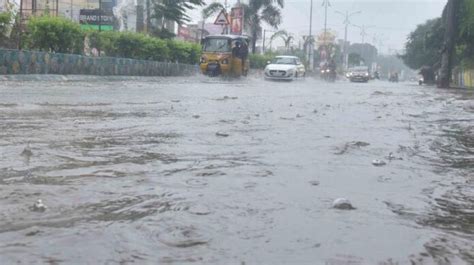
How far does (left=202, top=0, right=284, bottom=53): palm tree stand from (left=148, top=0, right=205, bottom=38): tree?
35.3 feet

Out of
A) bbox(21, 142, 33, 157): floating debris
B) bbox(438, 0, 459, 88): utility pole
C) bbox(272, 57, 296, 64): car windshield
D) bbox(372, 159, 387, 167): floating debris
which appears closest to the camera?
bbox(21, 142, 33, 157): floating debris

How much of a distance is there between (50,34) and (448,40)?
1653 centimetres

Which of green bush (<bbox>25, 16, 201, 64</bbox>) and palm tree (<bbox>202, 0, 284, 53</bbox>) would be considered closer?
green bush (<bbox>25, 16, 201, 64</bbox>)

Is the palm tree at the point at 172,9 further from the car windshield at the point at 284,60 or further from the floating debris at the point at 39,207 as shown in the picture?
the floating debris at the point at 39,207

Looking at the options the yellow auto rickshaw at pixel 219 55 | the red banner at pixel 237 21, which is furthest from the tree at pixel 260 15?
the yellow auto rickshaw at pixel 219 55

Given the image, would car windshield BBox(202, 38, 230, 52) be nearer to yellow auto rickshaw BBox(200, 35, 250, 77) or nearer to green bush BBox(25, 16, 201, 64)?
yellow auto rickshaw BBox(200, 35, 250, 77)

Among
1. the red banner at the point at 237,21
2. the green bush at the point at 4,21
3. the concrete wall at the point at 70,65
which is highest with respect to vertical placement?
the red banner at the point at 237,21

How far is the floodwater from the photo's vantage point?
2383mm

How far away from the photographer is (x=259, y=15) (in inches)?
1740

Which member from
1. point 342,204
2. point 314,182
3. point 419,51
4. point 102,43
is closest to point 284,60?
point 102,43

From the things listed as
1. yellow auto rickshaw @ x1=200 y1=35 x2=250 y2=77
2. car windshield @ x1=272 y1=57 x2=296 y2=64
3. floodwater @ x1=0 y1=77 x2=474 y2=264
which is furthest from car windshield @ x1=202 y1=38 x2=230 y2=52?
floodwater @ x1=0 y1=77 x2=474 y2=264

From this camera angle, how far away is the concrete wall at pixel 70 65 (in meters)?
14.4

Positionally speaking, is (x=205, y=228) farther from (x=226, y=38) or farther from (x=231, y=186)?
(x=226, y=38)

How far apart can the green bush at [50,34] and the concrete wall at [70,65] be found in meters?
0.54
